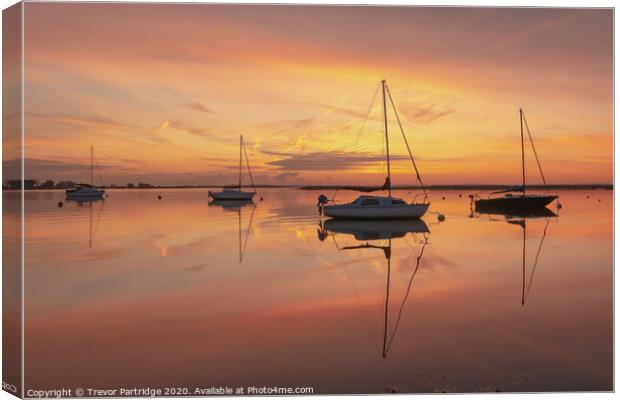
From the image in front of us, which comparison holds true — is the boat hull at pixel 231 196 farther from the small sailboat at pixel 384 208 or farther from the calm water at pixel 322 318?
the calm water at pixel 322 318

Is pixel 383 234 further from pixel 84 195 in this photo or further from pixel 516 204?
pixel 84 195

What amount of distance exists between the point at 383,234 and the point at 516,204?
2319 centimetres

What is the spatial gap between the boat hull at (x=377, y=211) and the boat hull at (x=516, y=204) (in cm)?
1533

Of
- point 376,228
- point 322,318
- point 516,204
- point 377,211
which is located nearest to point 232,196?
point 516,204

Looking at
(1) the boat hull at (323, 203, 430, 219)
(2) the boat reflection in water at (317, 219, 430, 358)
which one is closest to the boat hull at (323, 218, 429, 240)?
(2) the boat reflection in water at (317, 219, 430, 358)

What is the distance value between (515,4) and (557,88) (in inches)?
148

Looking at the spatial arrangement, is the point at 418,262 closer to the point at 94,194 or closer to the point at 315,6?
the point at 315,6

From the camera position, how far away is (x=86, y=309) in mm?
10539

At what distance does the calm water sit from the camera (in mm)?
7340

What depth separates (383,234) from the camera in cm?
2470

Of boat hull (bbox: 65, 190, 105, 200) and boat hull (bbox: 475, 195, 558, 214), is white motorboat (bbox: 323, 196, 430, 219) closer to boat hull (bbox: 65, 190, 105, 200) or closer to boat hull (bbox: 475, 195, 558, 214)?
boat hull (bbox: 475, 195, 558, 214)

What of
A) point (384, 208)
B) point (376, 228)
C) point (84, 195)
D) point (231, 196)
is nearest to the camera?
point (376, 228)

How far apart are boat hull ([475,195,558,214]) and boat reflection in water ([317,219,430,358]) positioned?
46.3 ft

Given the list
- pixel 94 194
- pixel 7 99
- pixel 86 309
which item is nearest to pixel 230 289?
pixel 86 309
